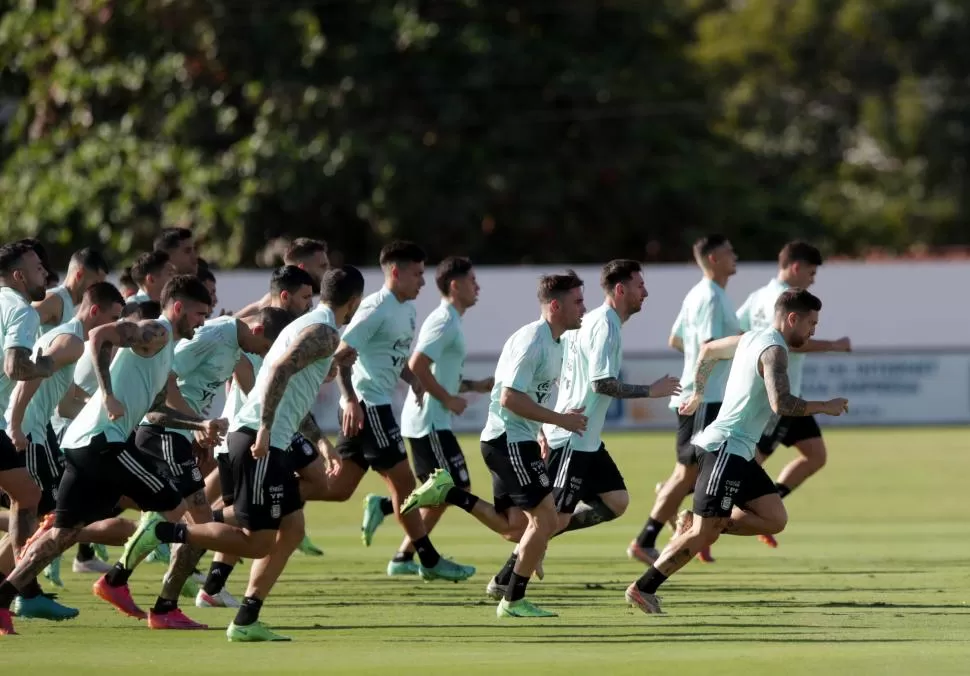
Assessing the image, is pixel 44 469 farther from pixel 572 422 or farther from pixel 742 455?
pixel 742 455

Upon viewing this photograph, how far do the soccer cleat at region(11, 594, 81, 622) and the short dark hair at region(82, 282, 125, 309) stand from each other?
176 centimetres

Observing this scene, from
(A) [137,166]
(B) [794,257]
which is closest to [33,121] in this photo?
(A) [137,166]

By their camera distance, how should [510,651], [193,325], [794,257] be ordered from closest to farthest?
[510,651], [193,325], [794,257]

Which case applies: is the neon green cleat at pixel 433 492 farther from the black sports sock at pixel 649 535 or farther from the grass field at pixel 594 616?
the black sports sock at pixel 649 535

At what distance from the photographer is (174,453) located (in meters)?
11.3

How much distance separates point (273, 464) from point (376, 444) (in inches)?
127

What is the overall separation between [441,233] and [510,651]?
27702 mm

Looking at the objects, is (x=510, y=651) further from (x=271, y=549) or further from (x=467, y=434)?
(x=467, y=434)

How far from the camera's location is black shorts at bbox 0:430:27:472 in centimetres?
1065

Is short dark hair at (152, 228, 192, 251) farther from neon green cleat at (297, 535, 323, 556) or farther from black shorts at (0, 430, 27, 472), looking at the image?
neon green cleat at (297, 535, 323, 556)

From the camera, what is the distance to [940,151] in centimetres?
5778

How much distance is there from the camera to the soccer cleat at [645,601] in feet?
34.4

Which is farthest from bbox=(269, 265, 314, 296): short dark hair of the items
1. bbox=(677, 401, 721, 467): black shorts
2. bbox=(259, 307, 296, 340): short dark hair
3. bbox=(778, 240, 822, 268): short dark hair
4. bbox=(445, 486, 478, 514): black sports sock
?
bbox=(778, 240, 822, 268): short dark hair

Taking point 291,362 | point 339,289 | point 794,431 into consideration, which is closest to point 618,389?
point 339,289
